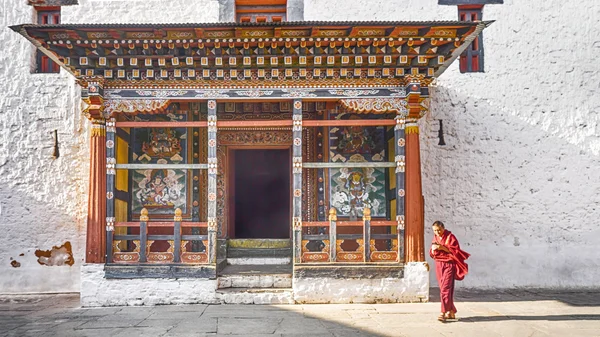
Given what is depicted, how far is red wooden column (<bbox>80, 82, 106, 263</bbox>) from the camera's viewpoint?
6555 millimetres

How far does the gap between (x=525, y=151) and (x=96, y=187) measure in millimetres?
6291

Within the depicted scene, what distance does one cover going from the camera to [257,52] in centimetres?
648

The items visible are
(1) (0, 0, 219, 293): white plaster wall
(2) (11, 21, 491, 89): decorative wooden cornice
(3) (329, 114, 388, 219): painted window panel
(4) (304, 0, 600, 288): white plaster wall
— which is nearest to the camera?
(2) (11, 21, 491, 89): decorative wooden cornice

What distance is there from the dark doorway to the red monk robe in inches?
202

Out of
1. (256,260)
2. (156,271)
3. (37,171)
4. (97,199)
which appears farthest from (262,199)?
(97,199)

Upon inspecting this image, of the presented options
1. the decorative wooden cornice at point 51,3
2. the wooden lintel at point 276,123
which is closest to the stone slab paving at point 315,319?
the wooden lintel at point 276,123

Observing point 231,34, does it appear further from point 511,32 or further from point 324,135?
point 511,32

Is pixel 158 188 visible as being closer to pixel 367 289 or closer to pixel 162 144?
pixel 162 144

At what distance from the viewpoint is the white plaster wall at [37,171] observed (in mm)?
7883

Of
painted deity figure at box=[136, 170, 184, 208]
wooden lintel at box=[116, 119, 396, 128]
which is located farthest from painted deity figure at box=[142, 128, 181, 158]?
→ wooden lintel at box=[116, 119, 396, 128]

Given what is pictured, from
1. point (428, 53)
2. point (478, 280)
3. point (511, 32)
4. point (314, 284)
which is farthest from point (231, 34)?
point (478, 280)

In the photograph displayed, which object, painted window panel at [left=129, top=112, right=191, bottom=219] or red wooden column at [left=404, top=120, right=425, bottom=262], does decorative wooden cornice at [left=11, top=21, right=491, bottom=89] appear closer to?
red wooden column at [left=404, top=120, right=425, bottom=262]

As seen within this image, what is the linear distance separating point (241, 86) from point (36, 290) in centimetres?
445

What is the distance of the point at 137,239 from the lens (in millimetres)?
6598
